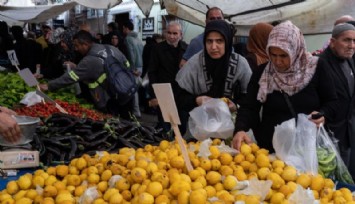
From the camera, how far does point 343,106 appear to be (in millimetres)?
3688

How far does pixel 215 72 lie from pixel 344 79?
1.24 m

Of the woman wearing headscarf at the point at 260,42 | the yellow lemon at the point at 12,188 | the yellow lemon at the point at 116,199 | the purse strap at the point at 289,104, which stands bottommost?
the yellow lemon at the point at 12,188

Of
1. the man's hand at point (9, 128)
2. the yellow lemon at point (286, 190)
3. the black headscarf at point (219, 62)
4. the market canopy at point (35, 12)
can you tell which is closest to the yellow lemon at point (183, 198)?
the yellow lemon at point (286, 190)

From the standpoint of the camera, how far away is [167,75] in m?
5.34

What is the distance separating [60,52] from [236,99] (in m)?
5.73

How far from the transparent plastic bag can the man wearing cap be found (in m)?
1.46

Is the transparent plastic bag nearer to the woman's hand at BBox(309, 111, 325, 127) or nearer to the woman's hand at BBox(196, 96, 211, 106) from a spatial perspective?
the woman's hand at BBox(309, 111, 325, 127)

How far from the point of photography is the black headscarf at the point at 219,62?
3.27 m

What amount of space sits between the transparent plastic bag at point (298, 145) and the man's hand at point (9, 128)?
160 centimetres

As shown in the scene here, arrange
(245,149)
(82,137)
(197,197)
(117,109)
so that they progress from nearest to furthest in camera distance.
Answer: (197,197), (245,149), (82,137), (117,109)

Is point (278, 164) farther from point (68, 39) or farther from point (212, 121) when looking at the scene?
point (68, 39)

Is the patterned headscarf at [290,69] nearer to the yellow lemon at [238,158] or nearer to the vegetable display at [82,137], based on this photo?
the yellow lemon at [238,158]

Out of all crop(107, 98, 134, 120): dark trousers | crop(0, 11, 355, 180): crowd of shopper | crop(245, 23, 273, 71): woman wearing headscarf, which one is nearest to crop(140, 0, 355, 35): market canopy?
crop(0, 11, 355, 180): crowd of shopper

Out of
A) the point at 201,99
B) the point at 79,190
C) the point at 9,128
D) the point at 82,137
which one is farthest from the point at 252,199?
the point at 82,137
